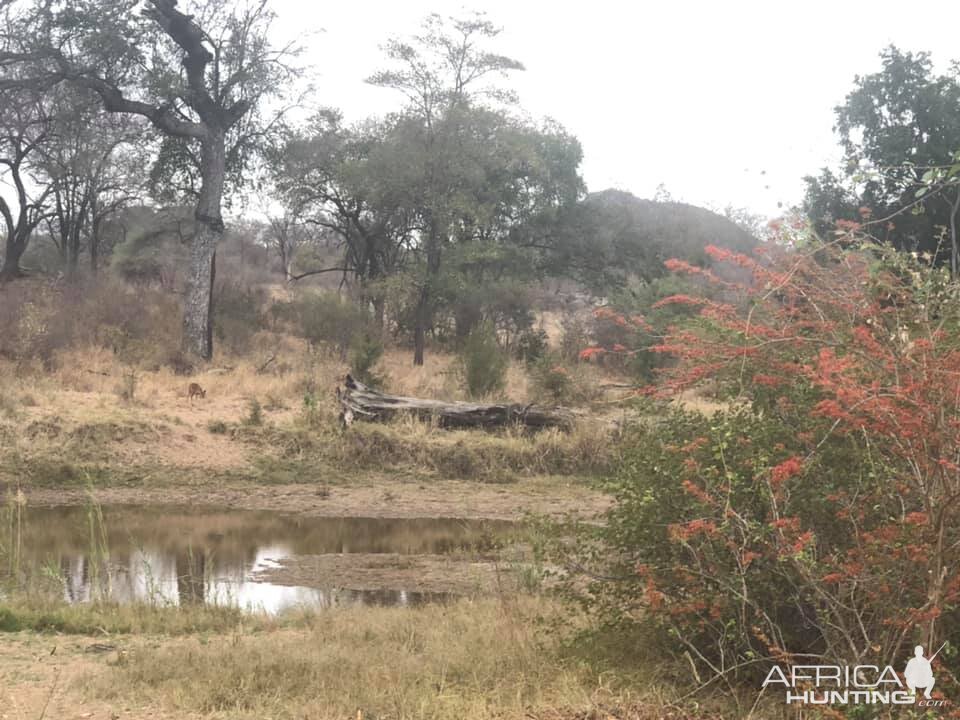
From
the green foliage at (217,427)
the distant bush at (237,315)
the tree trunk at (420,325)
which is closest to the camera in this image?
the green foliage at (217,427)

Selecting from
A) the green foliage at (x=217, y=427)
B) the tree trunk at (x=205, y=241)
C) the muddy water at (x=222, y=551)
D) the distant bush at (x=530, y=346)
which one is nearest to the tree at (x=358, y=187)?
the tree trunk at (x=205, y=241)

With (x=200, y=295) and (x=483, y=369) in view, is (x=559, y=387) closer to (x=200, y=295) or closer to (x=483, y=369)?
(x=483, y=369)

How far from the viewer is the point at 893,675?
3.78 m

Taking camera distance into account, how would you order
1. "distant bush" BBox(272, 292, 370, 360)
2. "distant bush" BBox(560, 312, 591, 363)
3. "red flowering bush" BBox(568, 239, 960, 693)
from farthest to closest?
1. "distant bush" BBox(272, 292, 370, 360)
2. "distant bush" BBox(560, 312, 591, 363)
3. "red flowering bush" BBox(568, 239, 960, 693)

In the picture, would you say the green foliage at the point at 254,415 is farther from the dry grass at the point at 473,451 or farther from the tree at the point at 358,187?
the tree at the point at 358,187

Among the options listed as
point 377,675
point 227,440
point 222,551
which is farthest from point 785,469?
point 227,440

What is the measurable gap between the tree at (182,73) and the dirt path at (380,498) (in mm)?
8893

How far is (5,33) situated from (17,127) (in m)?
5.43

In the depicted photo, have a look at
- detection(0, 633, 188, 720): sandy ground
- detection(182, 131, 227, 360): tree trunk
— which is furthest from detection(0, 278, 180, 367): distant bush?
detection(0, 633, 188, 720): sandy ground

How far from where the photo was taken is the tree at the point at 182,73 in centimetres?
2070

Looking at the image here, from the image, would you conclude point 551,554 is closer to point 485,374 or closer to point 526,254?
point 485,374

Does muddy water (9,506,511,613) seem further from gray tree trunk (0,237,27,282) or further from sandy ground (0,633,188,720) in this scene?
gray tree trunk (0,237,27,282)

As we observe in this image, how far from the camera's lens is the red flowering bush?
384 centimetres

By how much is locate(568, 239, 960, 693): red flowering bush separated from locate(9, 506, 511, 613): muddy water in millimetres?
1386
